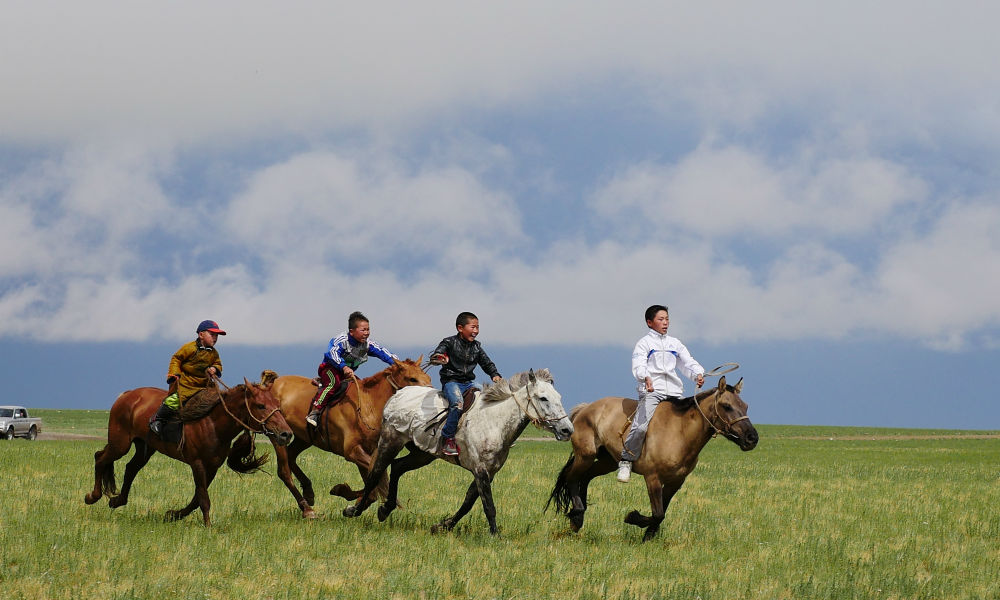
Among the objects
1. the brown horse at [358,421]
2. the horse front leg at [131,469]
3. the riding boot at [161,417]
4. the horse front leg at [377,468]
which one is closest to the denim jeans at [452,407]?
the horse front leg at [377,468]

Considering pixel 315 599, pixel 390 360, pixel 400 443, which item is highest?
pixel 390 360

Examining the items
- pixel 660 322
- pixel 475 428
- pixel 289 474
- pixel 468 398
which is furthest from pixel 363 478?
pixel 660 322

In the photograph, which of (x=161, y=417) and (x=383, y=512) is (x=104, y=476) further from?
(x=383, y=512)

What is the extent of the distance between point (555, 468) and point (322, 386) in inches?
Answer: 530

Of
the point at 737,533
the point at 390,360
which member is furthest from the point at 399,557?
the point at 737,533

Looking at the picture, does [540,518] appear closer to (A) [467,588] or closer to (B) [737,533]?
(B) [737,533]

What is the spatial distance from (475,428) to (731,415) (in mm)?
3133

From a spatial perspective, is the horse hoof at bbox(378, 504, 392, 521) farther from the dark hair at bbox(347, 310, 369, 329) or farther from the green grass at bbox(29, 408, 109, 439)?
the green grass at bbox(29, 408, 109, 439)

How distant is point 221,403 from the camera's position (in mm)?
11773

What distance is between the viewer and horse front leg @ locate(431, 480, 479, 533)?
448 inches

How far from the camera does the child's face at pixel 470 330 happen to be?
459 inches

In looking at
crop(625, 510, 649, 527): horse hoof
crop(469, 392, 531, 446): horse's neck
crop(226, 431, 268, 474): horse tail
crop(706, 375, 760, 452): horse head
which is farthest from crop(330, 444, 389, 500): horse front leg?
crop(706, 375, 760, 452): horse head

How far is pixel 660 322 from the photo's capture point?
38.3 ft

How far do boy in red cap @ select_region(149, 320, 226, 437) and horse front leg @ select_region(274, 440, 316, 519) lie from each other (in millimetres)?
1434
